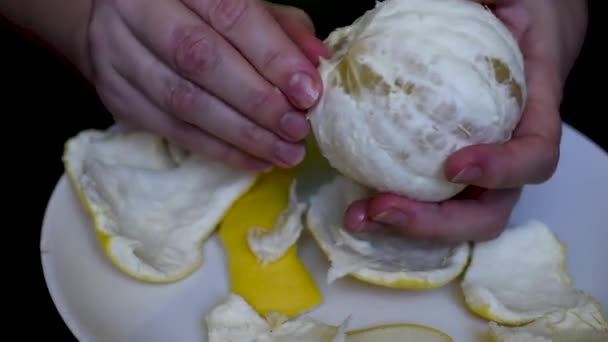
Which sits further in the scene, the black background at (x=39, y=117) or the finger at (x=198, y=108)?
the black background at (x=39, y=117)

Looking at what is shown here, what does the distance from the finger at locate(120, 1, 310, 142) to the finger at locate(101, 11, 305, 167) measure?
0.02 m

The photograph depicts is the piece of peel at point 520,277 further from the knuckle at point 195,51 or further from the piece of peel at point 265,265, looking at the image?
the knuckle at point 195,51

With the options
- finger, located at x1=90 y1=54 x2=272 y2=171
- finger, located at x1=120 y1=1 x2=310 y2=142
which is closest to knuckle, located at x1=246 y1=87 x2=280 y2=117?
finger, located at x1=120 y1=1 x2=310 y2=142

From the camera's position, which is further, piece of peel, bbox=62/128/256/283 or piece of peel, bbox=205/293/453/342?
piece of peel, bbox=62/128/256/283

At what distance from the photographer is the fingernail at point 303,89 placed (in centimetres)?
75

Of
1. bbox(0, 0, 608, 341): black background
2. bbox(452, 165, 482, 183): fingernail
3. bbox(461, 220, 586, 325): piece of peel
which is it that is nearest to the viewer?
bbox(452, 165, 482, 183): fingernail

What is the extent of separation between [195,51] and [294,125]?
0.12 metres

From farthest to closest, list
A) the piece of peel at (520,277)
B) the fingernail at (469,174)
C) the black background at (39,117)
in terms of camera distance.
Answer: the black background at (39,117)
the piece of peel at (520,277)
the fingernail at (469,174)

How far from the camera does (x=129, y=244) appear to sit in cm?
89

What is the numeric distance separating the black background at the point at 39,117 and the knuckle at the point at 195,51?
47 cm

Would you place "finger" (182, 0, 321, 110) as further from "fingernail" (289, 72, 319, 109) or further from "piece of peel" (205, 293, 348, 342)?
"piece of peel" (205, 293, 348, 342)

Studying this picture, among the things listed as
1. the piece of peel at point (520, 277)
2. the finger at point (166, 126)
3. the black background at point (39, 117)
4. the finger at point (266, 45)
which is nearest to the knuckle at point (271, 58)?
the finger at point (266, 45)

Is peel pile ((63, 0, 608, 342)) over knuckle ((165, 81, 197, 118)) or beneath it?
beneath

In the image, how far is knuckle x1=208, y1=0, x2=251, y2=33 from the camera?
0.79m
